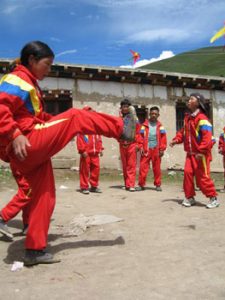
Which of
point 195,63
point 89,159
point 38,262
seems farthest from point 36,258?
point 195,63

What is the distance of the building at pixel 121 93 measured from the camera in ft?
45.3

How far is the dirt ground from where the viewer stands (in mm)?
2900

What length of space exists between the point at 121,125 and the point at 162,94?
12.1m

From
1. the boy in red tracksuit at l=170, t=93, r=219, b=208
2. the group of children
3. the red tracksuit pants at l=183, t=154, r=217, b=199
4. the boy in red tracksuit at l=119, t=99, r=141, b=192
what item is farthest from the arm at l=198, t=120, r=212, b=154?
the boy in red tracksuit at l=119, t=99, r=141, b=192

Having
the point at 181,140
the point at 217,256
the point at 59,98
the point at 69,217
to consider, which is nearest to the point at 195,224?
the point at 217,256

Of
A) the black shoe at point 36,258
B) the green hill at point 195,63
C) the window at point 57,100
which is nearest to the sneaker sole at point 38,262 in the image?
the black shoe at point 36,258

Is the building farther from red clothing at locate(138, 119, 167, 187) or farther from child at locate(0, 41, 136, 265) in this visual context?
child at locate(0, 41, 136, 265)

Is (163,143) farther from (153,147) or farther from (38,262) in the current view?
(38,262)

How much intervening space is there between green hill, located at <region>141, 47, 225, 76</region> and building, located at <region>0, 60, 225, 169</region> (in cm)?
3161

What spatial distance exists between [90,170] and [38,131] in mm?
5585

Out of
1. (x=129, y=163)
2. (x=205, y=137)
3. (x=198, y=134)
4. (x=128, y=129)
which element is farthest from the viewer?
(x=129, y=163)

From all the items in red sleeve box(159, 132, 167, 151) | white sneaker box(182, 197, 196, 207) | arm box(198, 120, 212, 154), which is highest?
arm box(198, 120, 212, 154)

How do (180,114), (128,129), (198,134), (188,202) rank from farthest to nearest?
(180,114)
(188,202)
(198,134)
(128,129)

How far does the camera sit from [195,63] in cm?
5769
